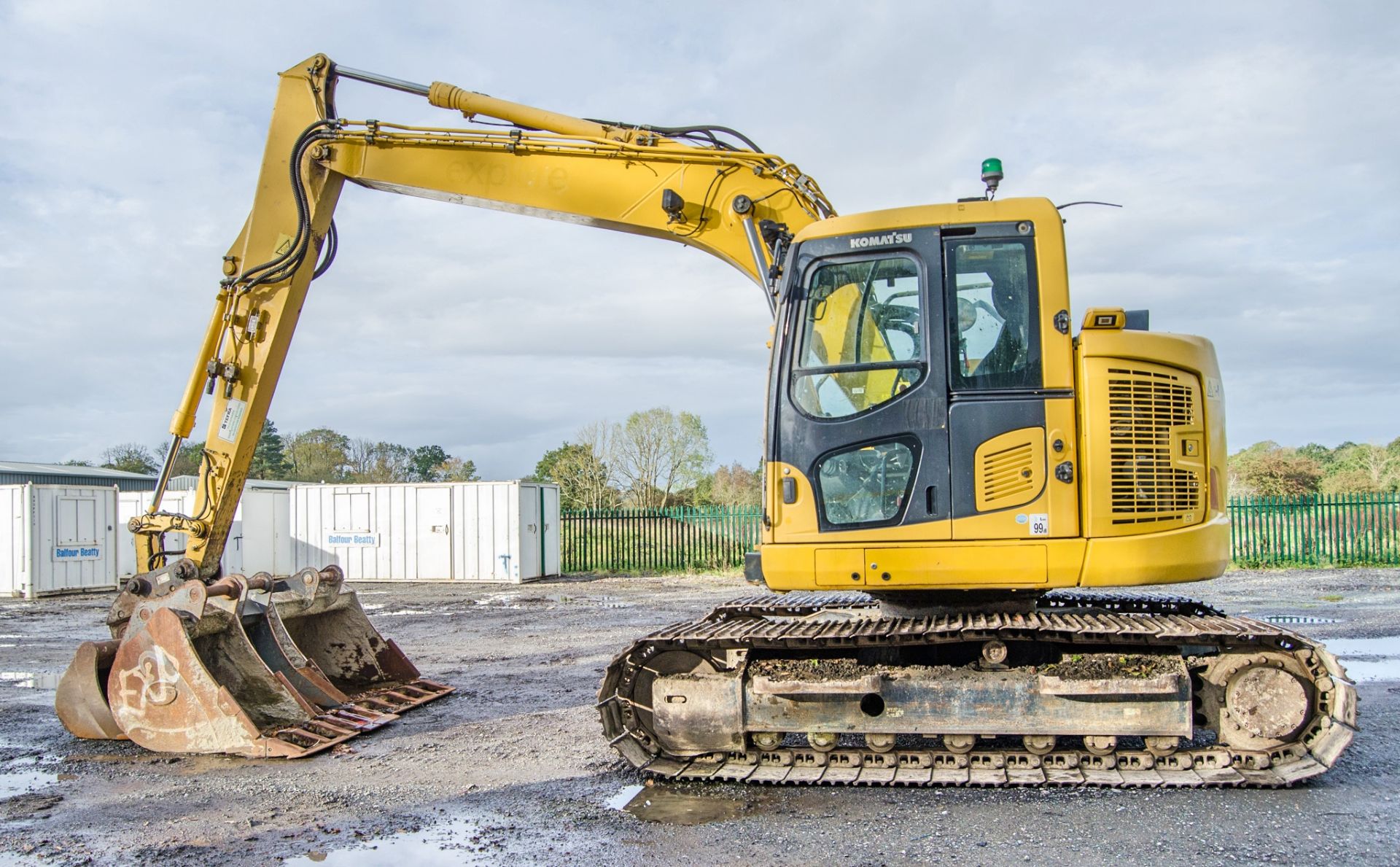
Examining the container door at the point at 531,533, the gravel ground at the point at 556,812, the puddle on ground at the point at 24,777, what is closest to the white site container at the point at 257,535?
the container door at the point at 531,533

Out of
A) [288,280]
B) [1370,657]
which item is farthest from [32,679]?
[1370,657]

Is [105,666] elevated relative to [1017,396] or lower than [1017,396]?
lower

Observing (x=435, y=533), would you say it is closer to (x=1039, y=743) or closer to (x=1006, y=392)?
(x=1039, y=743)

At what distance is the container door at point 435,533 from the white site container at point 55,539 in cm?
666

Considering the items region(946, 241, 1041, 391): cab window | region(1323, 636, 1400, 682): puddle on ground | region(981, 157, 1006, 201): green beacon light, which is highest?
region(981, 157, 1006, 201): green beacon light

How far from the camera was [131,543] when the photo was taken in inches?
951

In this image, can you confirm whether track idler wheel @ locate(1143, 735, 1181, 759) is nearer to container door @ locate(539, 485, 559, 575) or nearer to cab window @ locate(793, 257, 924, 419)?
cab window @ locate(793, 257, 924, 419)

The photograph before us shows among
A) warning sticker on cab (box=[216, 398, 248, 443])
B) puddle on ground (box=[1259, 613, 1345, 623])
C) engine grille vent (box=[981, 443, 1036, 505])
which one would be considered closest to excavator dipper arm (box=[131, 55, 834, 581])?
warning sticker on cab (box=[216, 398, 248, 443])

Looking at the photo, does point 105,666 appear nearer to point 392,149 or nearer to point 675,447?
point 392,149

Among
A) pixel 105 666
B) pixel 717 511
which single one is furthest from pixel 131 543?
pixel 105 666

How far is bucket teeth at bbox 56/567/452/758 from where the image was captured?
21.4 ft

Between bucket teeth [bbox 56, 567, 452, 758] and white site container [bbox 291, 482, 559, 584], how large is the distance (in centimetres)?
1406

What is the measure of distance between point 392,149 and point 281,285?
1.24m

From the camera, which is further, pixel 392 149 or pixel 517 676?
pixel 517 676
